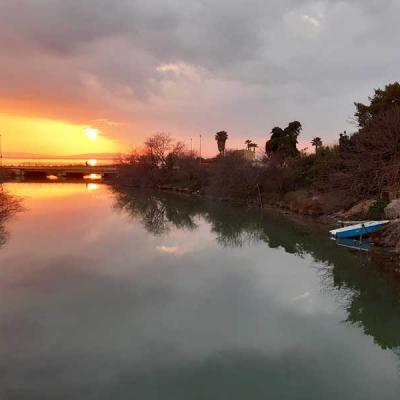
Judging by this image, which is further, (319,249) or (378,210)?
(378,210)

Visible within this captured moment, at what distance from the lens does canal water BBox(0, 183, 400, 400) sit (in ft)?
22.8

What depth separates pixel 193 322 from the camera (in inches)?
379

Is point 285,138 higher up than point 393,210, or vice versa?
point 285,138

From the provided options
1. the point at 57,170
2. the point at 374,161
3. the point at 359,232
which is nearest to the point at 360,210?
the point at 374,161

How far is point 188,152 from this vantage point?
2539 inches

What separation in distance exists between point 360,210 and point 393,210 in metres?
4.82

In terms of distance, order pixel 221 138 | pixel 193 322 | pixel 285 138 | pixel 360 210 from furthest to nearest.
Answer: pixel 221 138 < pixel 285 138 < pixel 360 210 < pixel 193 322

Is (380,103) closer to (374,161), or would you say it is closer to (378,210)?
(374,161)

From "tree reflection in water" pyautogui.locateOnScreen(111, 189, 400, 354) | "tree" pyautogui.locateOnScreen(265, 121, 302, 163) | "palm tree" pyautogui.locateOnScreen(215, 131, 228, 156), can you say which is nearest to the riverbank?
"tree reflection in water" pyautogui.locateOnScreen(111, 189, 400, 354)

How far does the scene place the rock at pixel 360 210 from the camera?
2423cm

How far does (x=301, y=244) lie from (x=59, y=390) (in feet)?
51.1

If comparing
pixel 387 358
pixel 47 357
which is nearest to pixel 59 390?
pixel 47 357

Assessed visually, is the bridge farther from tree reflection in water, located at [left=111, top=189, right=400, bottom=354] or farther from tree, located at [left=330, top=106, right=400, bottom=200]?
tree, located at [left=330, top=106, right=400, bottom=200]

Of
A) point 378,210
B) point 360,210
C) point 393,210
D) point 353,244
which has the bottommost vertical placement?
point 353,244
